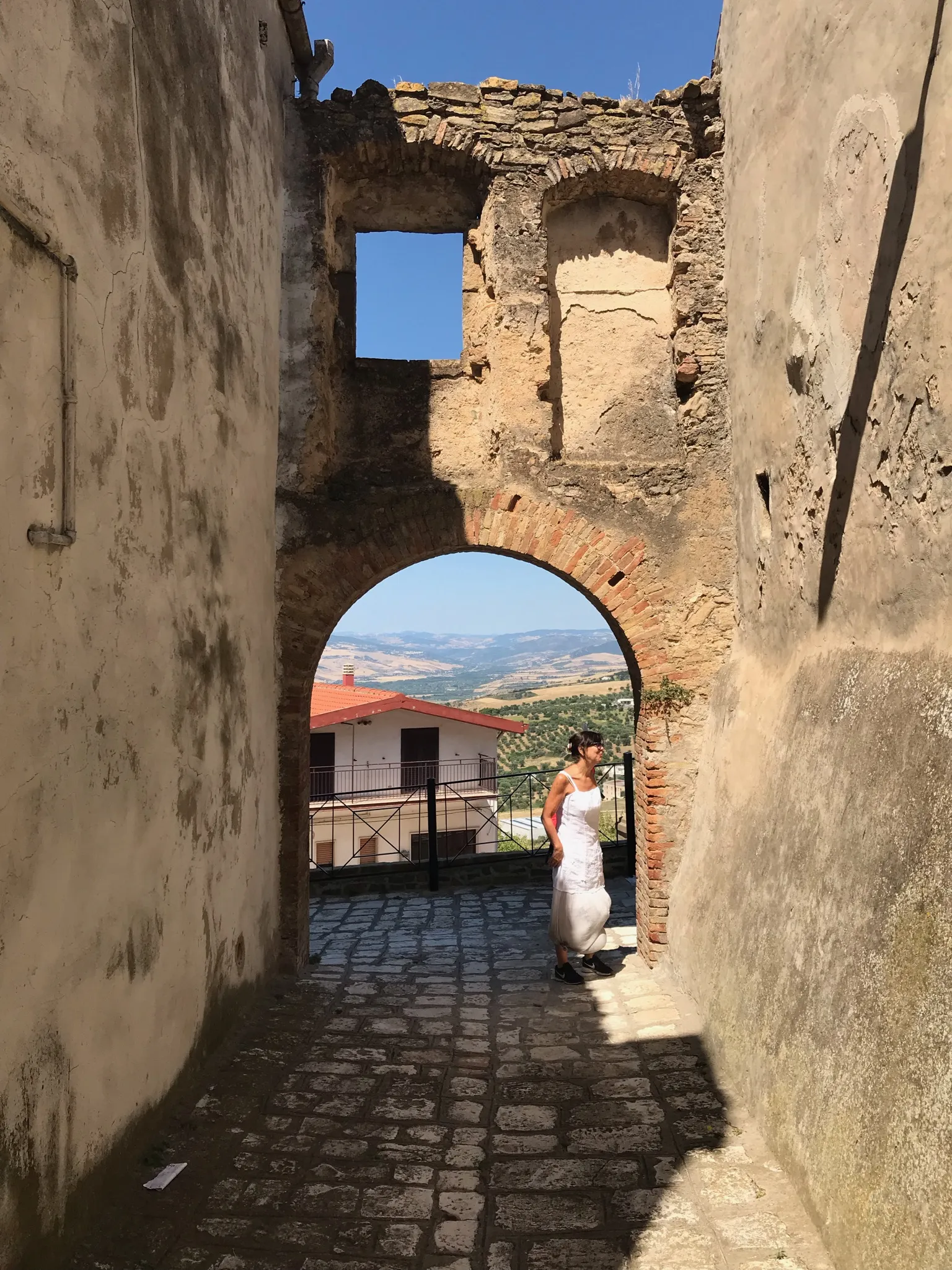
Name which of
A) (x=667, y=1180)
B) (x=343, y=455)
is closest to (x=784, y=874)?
(x=667, y=1180)

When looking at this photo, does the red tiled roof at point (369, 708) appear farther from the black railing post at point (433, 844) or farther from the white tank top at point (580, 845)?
the white tank top at point (580, 845)

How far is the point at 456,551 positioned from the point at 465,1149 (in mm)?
3866

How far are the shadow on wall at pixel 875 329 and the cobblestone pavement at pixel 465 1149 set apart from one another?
239 centimetres

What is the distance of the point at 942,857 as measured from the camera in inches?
102

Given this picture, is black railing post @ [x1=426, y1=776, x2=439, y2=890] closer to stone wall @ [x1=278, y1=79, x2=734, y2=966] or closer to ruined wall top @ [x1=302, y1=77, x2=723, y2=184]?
stone wall @ [x1=278, y1=79, x2=734, y2=966]

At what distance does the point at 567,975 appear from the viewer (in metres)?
5.75

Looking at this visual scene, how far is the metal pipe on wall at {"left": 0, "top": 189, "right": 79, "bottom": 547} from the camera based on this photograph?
9.03 feet

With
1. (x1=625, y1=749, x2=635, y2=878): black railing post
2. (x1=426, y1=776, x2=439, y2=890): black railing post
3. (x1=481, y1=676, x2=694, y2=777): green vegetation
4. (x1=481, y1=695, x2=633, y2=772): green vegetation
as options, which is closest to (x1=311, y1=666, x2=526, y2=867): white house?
(x1=481, y1=676, x2=694, y2=777): green vegetation

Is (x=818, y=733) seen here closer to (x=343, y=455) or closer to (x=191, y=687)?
(x=191, y=687)

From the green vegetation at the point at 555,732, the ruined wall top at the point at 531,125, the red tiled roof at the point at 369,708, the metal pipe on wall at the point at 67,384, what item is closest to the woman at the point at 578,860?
the metal pipe on wall at the point at 67,384

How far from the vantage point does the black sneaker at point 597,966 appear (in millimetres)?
5875

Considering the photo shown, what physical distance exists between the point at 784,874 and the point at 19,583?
10.5 feet

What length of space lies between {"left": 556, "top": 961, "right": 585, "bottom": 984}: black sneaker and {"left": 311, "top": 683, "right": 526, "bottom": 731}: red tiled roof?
11.7 meters

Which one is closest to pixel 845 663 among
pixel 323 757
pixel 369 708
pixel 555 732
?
pixel 369 708
